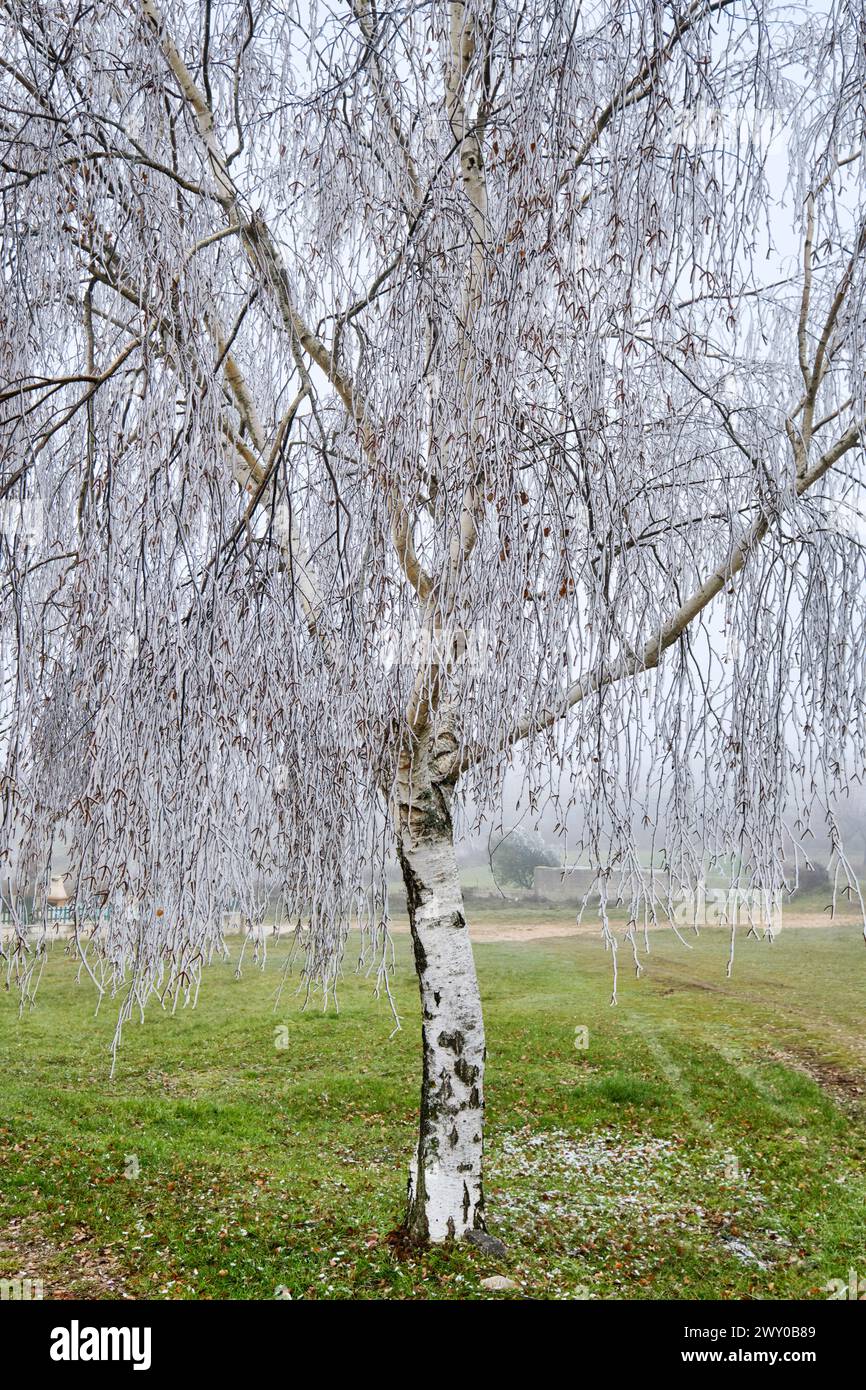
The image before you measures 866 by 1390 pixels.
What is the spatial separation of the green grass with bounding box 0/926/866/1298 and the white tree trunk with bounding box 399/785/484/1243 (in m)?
0.16

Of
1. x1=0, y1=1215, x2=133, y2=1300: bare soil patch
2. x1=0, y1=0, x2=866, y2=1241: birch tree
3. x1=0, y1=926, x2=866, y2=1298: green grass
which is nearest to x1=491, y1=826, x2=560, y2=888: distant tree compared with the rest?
x1=0, y1=926, x2=866, y2=1298: green grass

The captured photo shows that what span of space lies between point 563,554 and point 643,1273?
248cm

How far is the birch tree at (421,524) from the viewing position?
142cm

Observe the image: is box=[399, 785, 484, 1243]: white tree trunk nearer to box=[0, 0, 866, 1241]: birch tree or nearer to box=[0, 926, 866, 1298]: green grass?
box=[0, 926, 866, 1298]: green grass

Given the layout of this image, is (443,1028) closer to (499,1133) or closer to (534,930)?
(499,1133)

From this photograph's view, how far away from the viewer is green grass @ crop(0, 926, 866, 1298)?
9.37 ft

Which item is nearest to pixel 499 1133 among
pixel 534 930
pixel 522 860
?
pixel 534 930

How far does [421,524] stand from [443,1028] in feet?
4.44

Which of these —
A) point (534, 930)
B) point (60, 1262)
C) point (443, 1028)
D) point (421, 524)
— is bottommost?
point (60, 1262)

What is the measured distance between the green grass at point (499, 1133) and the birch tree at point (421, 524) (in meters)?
1.61

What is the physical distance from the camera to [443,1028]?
7.97 ft

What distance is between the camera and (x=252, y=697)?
5.06 feet

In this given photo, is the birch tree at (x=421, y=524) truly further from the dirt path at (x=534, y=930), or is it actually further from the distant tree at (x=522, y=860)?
the distant tree at (x=522, y=860)

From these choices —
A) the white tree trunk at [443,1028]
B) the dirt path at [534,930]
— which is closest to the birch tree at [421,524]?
the white tree trunk at [443,1028]
